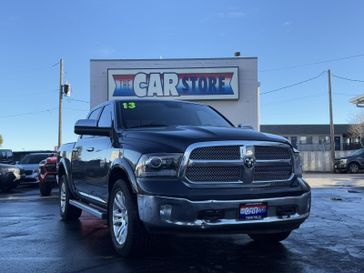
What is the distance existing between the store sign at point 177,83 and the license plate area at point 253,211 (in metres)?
21.4

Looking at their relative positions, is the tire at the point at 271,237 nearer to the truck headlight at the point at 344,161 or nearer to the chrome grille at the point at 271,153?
the chrome grille at the point at 271,153

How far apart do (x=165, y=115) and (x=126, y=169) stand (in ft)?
5.03

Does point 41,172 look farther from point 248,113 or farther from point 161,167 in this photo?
point 248,113

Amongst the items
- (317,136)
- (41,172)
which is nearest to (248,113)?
(41,172)

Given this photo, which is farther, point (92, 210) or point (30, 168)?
point (30, 168)

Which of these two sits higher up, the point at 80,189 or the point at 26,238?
the point at 80,189

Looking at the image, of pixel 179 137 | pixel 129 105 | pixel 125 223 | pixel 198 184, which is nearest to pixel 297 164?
pixel 198 184

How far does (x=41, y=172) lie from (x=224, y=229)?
11.9 meters

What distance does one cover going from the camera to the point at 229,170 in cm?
575

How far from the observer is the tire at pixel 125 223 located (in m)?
5.95

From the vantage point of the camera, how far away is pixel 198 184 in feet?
18.4

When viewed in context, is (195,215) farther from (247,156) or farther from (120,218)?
(120,218)

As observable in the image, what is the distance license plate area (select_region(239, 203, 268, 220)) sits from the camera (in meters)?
5.65

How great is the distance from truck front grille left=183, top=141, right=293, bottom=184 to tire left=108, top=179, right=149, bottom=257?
0.84 m
